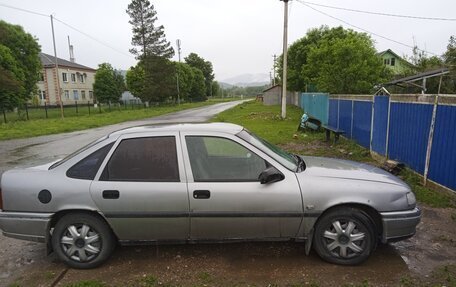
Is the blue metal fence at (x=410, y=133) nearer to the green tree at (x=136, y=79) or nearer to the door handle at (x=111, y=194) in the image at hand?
the door handle at (x=111, y=194)

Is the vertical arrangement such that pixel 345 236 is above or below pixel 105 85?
below

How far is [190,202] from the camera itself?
11.7ft

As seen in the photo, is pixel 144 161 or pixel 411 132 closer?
pixel 144 161

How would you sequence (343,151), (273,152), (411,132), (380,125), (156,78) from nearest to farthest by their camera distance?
(273,152), (411,132), (380,125), (343,151), (156,78)

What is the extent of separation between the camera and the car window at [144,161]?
3.67m

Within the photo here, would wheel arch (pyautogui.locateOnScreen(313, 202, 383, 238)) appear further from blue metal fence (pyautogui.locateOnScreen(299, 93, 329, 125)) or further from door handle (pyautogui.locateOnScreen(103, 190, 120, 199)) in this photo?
blue metal fence (pyautogui.locateOnScreen(299, 93, 329, 125))

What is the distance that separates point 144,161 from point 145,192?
14.1 inches

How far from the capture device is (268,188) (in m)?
3.55

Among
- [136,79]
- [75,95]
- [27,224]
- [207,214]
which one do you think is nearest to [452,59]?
[207,214]

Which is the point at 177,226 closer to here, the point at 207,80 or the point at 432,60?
the point at 432,60

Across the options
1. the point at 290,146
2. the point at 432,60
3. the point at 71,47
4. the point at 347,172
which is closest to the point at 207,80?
the point at 71,47

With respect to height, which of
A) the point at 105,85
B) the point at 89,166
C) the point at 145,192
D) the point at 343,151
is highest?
the point at 105,85

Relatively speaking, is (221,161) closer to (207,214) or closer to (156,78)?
(207,214)

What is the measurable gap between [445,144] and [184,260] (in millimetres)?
4788
